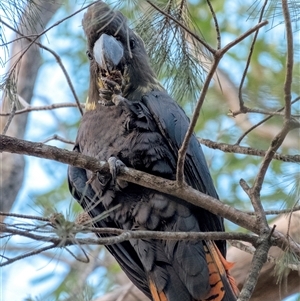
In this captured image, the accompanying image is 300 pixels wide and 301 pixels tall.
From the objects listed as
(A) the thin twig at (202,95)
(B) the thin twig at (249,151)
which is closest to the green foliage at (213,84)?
(B) the thin twig at (249,151)

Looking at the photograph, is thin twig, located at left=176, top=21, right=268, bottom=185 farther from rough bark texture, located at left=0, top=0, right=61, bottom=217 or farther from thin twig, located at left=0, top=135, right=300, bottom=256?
rough bark texture, located at left=0, top=0, right=61, bottom=217

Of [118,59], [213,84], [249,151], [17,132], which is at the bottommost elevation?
[249,151]

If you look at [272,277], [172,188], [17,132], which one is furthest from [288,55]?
[17,132]

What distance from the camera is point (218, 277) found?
7.22 ft

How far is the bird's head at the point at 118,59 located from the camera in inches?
93.6

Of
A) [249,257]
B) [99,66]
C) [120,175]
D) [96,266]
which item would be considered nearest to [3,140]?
[120,175]

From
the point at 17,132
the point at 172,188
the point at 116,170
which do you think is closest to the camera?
the point at 172,188

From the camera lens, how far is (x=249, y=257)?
2.88m

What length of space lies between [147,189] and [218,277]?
0.42m

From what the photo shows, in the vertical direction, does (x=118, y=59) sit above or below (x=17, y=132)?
below

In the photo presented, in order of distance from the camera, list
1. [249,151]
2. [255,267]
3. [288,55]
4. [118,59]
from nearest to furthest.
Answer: [288,55]
[255,267]
[249,151]
[118,59]

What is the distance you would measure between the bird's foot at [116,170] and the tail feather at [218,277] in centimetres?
40

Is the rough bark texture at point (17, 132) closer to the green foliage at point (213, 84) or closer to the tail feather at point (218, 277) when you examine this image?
the green foliage at point (213, 84)

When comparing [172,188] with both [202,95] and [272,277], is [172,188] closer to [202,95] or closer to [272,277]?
[202,95]
